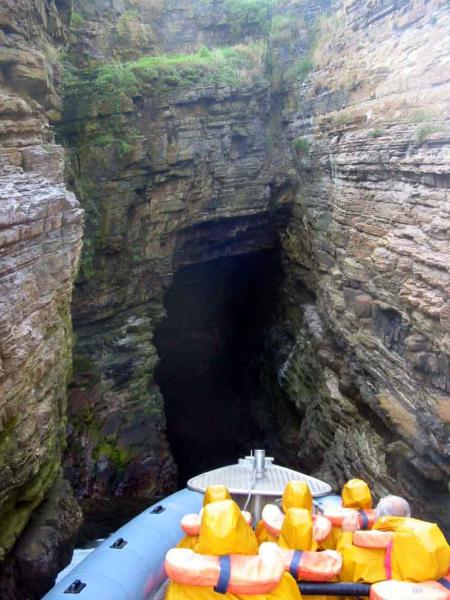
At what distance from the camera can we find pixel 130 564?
6312 millimetres

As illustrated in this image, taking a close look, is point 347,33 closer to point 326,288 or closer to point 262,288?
point 326,288

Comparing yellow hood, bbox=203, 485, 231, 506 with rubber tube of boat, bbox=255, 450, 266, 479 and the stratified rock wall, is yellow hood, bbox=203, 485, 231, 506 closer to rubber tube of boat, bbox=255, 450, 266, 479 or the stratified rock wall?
rubber tube of boat, bbox=255, 450, 266, 479

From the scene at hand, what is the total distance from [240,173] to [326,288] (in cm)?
488

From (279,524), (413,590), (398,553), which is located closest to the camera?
(413,590)

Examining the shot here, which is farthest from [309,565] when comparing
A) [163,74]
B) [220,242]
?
[220,242]

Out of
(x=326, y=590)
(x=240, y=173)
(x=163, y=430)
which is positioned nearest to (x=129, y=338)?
(x=163, y=430)

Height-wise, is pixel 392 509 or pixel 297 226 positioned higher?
pixel 297 226

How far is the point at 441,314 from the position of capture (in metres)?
7.09

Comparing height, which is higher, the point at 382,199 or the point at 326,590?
the point at 382,199

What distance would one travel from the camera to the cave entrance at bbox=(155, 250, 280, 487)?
17672 mm

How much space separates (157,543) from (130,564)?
26.3 inches

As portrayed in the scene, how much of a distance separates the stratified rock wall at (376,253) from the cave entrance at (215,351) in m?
3.42

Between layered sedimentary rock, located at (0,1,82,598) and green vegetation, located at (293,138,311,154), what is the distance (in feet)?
20.7

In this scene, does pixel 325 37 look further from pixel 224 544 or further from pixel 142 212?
pixel 224 544
